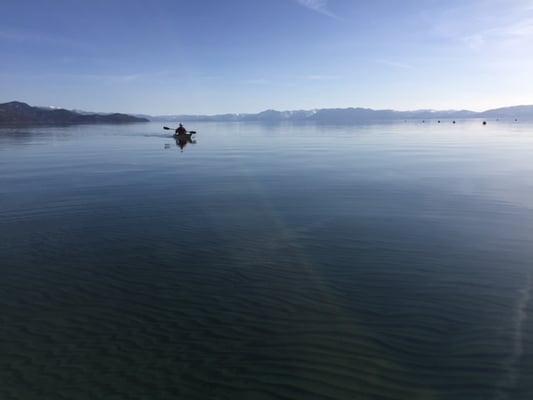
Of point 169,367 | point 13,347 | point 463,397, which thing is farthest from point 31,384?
point 463,397

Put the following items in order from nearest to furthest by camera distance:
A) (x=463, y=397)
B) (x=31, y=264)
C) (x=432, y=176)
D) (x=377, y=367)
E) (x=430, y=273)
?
(x=463, y=397), (x=377, y=367), (x=430, y=273), (x=31, y=264), (x=432, y=176)

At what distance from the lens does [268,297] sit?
10500mm

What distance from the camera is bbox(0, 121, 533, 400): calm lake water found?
24.0 feet

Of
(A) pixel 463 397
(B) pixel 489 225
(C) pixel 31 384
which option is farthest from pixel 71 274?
(B) pixel 489 225

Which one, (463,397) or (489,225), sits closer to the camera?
(463,397)

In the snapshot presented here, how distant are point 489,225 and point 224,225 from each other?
12938mm

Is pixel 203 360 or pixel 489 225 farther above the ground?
pixel 489 225

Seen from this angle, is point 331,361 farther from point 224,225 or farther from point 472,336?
point 224,225

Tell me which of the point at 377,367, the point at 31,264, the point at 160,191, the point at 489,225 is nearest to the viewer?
the point at 377,367

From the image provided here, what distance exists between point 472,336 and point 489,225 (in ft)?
32.7

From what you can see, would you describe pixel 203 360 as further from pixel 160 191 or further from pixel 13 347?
pixel 160 191

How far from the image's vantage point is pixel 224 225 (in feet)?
57.4

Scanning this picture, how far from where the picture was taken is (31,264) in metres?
12.9

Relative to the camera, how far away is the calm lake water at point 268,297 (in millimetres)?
7316
